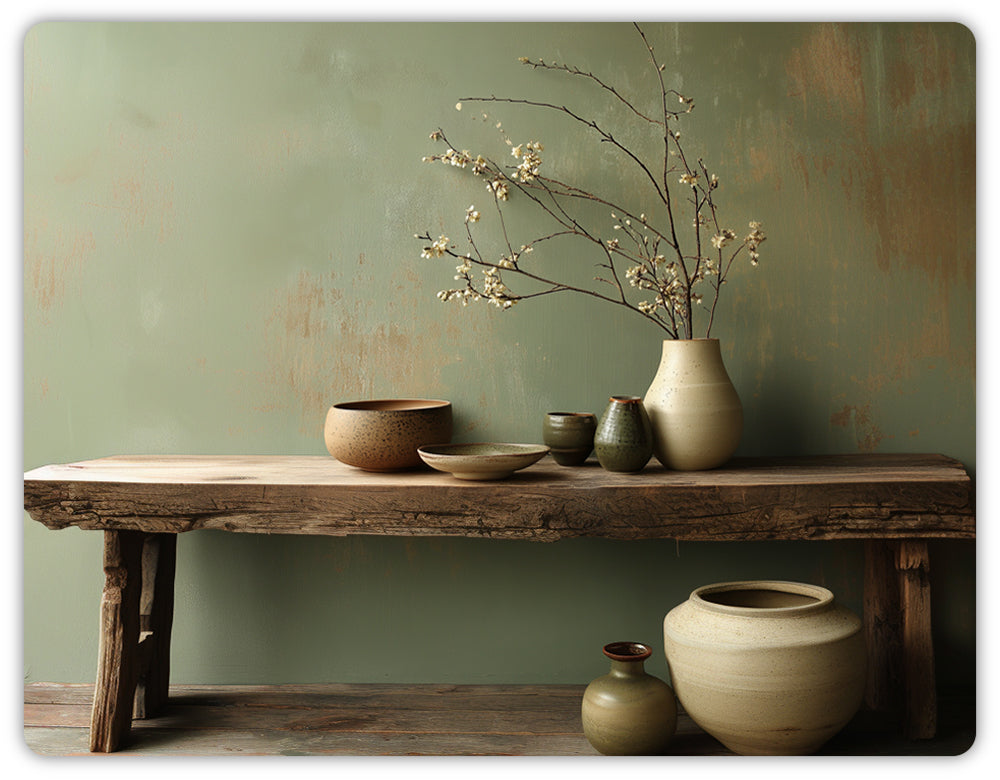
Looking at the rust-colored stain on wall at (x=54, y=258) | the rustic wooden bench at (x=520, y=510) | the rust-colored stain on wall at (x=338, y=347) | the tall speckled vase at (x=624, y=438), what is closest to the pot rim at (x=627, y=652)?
the rustic wooden bench at (x=520, y=510)

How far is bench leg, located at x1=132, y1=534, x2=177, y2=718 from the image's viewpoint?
6.92ft

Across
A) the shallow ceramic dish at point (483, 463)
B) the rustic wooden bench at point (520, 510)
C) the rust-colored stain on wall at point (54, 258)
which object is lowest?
the rustic wooden bench at point (520, 510)

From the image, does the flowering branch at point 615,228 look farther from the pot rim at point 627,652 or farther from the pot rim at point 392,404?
the pot rim at point 627,652

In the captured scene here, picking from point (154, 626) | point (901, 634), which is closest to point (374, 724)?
point (154, 626)

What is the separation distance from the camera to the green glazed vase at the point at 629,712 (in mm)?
1822

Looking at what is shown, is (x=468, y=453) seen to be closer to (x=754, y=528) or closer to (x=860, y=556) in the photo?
(x=754, y=528)

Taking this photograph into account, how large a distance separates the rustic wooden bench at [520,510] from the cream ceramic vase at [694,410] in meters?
0.06

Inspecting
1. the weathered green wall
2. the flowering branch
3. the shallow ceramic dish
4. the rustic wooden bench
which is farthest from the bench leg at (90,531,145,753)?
the flowering branch

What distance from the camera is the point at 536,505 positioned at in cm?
181

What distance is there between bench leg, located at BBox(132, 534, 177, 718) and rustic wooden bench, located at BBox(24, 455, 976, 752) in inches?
3.4

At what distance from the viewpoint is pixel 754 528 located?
1.82 meters

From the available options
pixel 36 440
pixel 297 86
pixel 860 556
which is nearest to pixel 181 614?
pixel 36 440

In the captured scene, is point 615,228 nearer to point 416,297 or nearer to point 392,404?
point 416,297

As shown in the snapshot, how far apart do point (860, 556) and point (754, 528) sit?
2.06 ft
